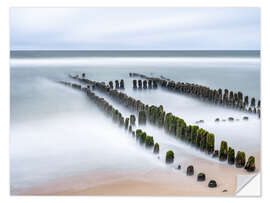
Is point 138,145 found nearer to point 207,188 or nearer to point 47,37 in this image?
point 207,188

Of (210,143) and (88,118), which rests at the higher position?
(88,118)

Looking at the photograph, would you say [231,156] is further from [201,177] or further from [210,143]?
[201,177]

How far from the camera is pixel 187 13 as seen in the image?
589cm

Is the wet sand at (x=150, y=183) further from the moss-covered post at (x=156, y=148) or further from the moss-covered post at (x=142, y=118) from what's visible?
the moss-covered post at (x=142, y=118)

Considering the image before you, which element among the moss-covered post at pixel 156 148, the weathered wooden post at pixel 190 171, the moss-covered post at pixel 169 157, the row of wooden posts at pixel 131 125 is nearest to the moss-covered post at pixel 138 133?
the row of wooden posts at pixel 131 125

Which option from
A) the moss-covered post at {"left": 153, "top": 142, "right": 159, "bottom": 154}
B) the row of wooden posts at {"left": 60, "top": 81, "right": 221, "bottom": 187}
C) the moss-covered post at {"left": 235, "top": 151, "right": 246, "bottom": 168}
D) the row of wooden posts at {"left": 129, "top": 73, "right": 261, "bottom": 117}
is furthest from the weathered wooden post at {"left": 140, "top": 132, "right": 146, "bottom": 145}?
the row of wooden posts at {"left": 129, "top": 73, "right": 261, "bottom": 117}

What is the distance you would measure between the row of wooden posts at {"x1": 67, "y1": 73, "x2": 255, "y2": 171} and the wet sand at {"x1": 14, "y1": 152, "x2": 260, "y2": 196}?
157mm

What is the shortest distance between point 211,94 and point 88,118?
2.88 metres

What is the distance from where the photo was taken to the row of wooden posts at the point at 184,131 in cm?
559

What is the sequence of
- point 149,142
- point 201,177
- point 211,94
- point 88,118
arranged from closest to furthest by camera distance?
1. point 201,177
2. point 149,142
3. point 88,118
4. point 211,94

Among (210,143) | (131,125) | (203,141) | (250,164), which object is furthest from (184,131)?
(250,164)

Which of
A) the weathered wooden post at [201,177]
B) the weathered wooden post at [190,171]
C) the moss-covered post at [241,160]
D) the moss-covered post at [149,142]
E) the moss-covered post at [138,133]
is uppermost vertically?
the moss-covered post at [138,133]

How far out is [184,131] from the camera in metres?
6.18

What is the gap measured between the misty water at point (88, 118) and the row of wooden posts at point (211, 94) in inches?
5.2
